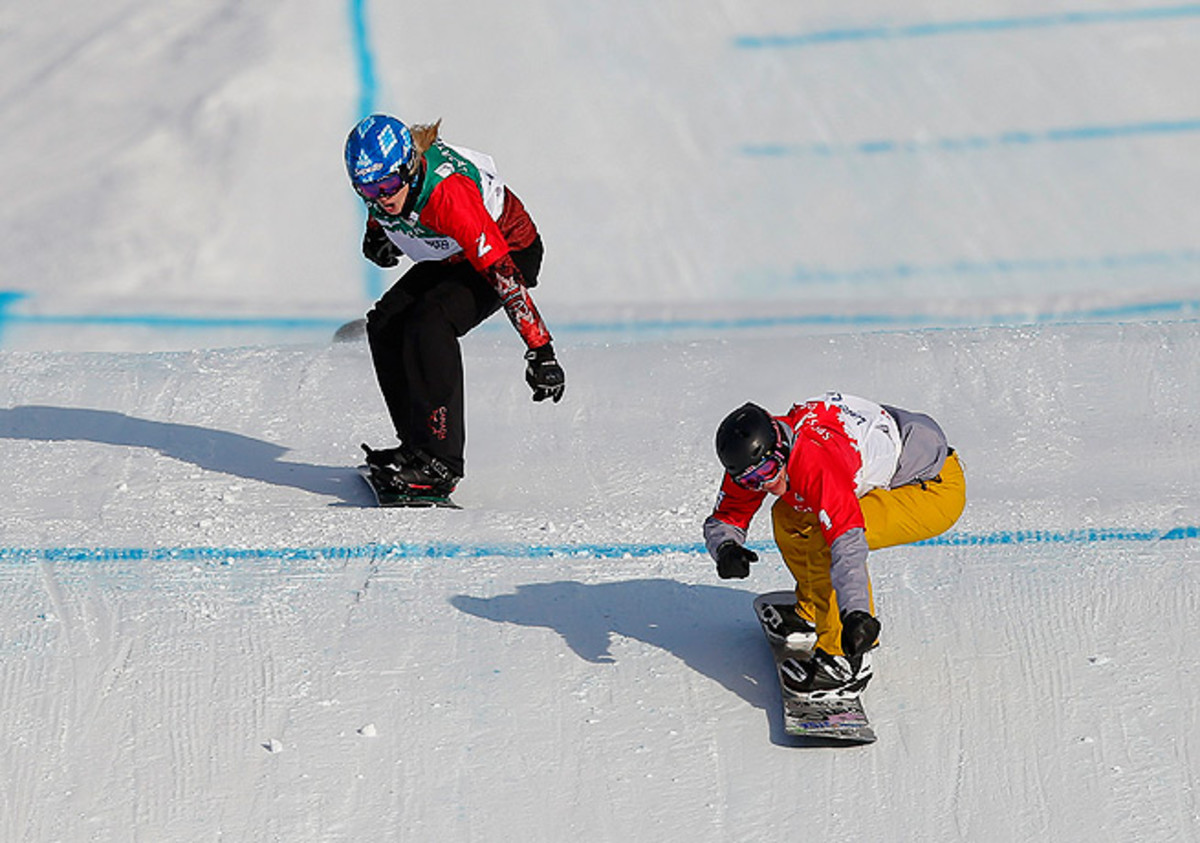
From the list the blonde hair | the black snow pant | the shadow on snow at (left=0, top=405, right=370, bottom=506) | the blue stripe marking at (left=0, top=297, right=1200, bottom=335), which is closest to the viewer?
the blonde hair

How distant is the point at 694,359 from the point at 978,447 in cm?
118

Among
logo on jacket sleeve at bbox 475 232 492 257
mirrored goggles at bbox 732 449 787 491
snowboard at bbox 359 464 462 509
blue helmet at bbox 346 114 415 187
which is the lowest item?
snowboard at bbox 359 464 462 509

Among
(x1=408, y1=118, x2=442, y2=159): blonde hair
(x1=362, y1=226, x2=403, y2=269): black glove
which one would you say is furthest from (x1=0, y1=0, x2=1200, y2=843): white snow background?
(x1=408, y1=118, x2=442, y2=159): blonde hair

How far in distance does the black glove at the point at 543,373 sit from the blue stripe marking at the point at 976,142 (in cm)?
407

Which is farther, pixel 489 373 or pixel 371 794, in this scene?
pixel 489 373

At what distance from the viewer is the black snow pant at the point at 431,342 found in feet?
14.6

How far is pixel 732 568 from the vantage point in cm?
331

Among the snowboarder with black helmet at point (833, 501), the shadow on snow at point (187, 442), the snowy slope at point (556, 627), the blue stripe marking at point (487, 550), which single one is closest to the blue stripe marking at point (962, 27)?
the snowy slope at point (556, 627)

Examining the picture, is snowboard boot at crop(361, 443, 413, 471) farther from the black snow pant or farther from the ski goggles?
the ski goggles

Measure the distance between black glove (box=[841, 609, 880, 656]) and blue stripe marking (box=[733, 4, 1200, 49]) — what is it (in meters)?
6.24

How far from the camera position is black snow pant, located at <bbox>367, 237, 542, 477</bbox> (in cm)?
444

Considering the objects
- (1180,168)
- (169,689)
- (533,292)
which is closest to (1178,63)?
(1180,168)

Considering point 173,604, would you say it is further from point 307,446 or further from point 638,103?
point 638,103

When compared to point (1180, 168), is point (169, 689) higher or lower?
lower
